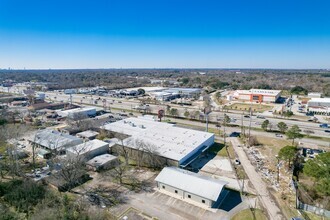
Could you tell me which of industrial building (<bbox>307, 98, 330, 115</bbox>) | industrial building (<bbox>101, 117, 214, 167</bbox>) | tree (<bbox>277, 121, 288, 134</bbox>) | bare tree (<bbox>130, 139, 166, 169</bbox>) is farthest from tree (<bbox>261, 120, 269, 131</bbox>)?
industrial building (<bbox>307, 98, 330, 115</bbox>)

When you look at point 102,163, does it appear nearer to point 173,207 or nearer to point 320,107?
point 173,207

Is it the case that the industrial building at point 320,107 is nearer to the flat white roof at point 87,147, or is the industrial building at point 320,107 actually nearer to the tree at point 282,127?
the tree at point 282,127

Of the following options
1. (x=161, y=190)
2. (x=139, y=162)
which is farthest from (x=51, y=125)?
(x=161, y=190)

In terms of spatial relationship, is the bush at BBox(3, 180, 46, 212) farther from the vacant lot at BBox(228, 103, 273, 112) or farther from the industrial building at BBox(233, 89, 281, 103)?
the industrial building at BBox(233, 89, 281, 103)

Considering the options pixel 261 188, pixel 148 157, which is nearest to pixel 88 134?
pixel 148 157

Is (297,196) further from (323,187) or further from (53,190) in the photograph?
(53,190)
